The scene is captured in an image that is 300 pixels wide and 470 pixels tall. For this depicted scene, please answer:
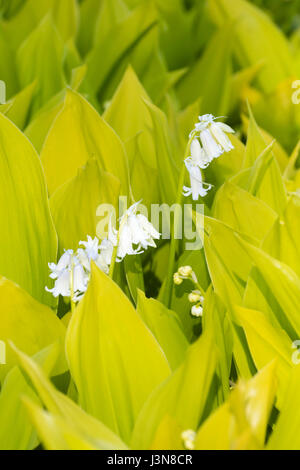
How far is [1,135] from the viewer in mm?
1059

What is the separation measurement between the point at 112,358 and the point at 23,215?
34 centimetres

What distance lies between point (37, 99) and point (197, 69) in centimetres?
50

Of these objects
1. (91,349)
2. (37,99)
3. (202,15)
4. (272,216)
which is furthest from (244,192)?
(202,15)

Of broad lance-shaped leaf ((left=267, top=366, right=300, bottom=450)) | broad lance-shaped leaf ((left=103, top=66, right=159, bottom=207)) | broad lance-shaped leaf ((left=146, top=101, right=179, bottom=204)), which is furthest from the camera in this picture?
broad lance-shaped leaf ((left=103, top=66, right=159, bottom=207))

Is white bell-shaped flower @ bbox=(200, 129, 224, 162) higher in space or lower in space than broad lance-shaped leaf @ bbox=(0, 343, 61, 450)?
higher

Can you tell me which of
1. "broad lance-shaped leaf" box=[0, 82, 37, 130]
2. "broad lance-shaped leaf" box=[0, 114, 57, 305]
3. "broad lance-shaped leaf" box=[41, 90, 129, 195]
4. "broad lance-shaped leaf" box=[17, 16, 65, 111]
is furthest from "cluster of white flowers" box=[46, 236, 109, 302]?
"broad lance-shaped leaf" box=[17, 16, 65, 111]

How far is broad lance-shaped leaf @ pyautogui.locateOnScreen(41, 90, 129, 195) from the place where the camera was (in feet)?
3.79

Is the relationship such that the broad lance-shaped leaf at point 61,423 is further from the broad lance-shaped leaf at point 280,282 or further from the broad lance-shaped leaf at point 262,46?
the broad lance-shaped leaf at point 262,46

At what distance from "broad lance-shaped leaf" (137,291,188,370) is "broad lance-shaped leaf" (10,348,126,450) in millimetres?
219

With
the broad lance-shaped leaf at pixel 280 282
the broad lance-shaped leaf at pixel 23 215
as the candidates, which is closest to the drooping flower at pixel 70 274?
the broad lance-shaped leaf at pixel 23 215

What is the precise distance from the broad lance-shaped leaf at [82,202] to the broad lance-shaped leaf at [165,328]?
176 mm

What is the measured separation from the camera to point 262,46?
6.32 ft

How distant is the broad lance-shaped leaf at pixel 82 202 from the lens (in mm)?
1065

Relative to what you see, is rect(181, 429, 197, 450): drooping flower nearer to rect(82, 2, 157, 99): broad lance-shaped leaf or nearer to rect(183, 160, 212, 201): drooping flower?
rect(183, 160, 212, 201): drooping flower
